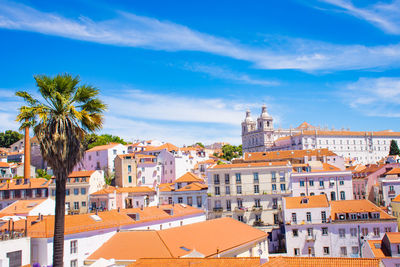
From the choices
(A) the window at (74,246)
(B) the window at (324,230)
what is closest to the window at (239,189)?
(B) the window at (324,230)

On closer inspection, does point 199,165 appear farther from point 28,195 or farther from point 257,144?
point 257,144

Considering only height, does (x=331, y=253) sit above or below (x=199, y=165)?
below

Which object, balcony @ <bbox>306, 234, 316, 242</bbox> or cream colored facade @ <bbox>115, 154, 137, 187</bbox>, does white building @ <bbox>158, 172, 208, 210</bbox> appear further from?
balcony @ <bbox>306, 234, 316, 242</bbox>

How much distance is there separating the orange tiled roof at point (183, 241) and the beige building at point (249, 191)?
19.5 m

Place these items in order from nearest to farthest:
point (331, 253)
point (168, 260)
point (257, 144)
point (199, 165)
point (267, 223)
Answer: point (168, 260) → point (331, 253) → point (267, 223) → point (199, 165) → point (257, 144)

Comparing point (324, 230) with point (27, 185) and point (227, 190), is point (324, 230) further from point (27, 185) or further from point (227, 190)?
point (27, 185)

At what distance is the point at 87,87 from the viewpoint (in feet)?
63.6

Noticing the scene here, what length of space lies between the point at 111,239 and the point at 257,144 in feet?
516

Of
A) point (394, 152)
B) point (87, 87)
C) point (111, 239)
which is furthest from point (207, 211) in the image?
point (394, 152)

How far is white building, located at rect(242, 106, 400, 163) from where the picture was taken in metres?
179

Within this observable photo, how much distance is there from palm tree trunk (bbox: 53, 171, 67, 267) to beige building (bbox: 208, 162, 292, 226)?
4784 centimetres

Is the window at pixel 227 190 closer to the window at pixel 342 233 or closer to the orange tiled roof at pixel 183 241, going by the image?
the window at pixel 342 233

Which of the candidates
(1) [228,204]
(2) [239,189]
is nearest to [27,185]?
(1) [228,204]

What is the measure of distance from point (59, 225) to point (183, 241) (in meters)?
20.4
